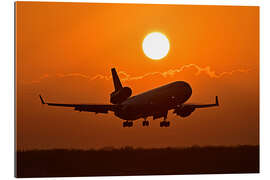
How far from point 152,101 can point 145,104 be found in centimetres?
18

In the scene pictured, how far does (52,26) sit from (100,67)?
1408 mm

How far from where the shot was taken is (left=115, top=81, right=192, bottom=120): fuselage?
11516mm

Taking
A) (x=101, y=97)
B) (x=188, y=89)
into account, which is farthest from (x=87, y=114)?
(x=188, y=89)

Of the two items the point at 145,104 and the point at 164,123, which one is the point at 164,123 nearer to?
the point at 164,123

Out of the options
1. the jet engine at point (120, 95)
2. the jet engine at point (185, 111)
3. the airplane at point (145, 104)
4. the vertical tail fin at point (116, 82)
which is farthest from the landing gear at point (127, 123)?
the jet engine at point (185, 111)

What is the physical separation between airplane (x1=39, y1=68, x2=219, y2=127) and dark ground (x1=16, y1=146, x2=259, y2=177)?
2.40ft

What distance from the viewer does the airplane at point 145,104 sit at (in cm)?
1131

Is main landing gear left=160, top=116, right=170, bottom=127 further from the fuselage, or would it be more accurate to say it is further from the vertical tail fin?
the vertical tail fin

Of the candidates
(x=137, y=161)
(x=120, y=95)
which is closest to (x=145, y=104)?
(x=120, y=95)

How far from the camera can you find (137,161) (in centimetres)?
1153

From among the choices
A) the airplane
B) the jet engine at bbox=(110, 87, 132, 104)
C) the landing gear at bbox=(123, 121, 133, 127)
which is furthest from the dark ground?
→ the jet engine at bbox=(110, 87, 132, 104)

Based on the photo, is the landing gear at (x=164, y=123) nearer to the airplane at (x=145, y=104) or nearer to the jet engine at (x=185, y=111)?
the airplane at (x=145, y=104)

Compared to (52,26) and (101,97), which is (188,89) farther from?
(52,26)

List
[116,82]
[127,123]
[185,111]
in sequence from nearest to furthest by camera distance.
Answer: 1. [116,82]
2. [127,123]
3. [185,111]
